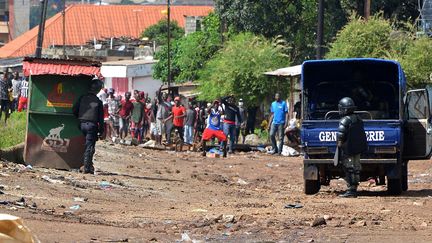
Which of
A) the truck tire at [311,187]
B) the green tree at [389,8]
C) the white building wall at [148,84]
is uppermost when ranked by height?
the green tree at [389,8]

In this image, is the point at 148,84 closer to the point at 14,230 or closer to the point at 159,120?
the point at 159,120

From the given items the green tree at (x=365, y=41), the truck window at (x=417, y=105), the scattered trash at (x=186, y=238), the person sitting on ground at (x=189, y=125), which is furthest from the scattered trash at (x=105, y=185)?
the green tree at (x=365, y=41)

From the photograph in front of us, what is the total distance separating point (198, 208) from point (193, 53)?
46416mm

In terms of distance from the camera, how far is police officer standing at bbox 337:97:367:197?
18141 mm

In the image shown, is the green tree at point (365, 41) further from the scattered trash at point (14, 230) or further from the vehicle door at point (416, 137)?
the scattered trash at point (14, 230)

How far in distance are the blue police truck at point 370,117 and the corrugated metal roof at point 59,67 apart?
12.1 ft

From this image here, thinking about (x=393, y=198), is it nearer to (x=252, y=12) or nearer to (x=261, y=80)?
(x=261, y=80)

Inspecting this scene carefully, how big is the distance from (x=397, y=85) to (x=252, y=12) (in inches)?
1248

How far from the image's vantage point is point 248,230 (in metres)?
13.7

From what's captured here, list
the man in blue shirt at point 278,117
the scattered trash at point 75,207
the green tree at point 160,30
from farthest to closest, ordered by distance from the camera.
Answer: the green tree at point 160,30 → the man in blue shirt at point 278,117 → the scattered trash at point 75,207

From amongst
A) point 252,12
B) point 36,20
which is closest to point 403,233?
point 252,12

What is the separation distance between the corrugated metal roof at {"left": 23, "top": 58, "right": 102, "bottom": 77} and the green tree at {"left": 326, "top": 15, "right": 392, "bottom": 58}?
18912 mm

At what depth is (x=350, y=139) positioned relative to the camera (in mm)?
18234

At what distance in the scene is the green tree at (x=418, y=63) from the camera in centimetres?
3631
